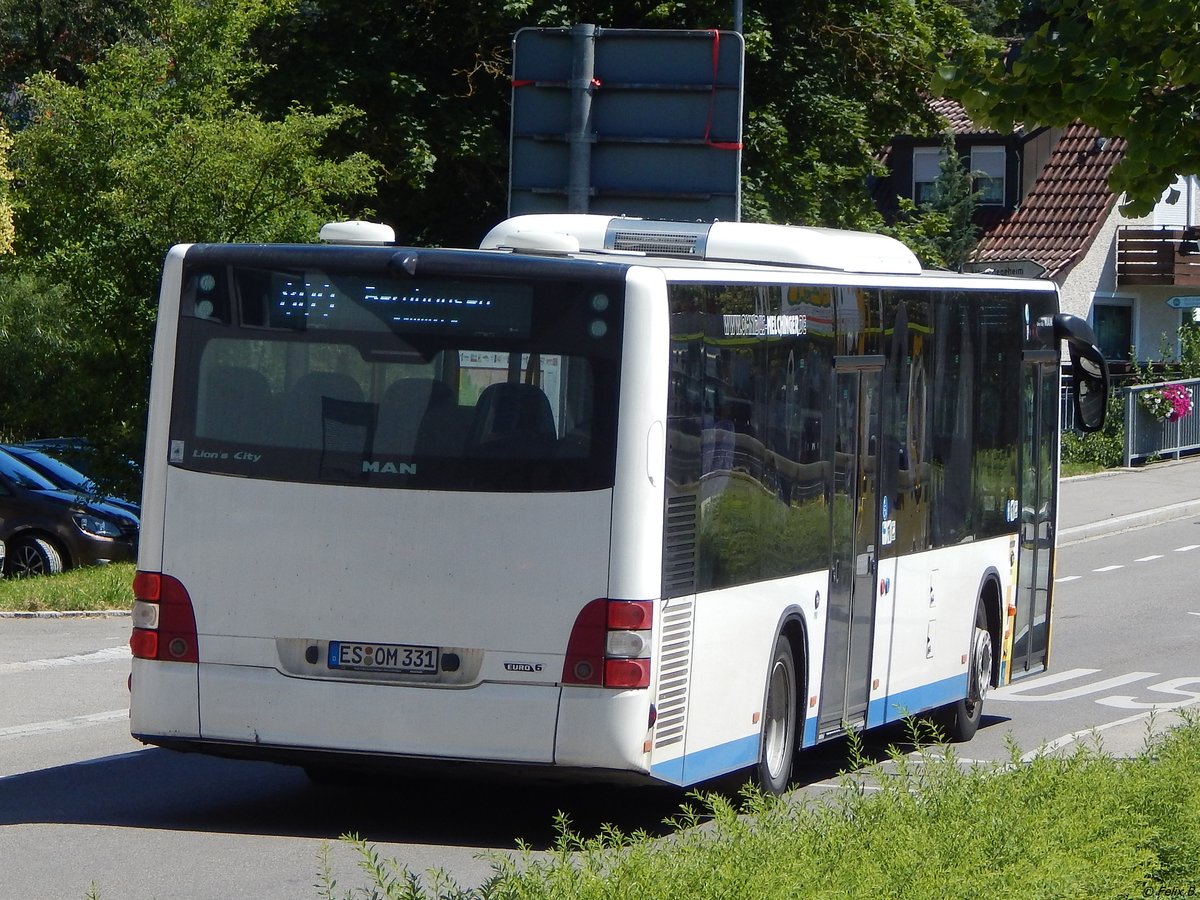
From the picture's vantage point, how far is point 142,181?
1911 cm

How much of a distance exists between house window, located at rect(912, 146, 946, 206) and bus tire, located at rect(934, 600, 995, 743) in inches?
1589

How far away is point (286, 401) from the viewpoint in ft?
27.3

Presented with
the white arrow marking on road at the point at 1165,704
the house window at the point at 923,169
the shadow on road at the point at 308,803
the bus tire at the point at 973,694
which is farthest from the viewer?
the house window at the point at 923,169

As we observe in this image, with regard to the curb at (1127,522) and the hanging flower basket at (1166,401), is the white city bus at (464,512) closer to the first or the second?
the curb at (1127,522)

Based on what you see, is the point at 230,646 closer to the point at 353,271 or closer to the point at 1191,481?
the point at 353,271

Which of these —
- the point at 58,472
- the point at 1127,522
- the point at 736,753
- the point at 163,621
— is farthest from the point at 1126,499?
the point at 163,621

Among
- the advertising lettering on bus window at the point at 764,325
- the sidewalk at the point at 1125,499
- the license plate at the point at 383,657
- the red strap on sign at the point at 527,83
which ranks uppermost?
the red strap on sign at the point at 527,83

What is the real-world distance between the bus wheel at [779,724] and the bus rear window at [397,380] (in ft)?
6.07

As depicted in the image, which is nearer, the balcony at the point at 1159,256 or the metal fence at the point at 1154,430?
the metal fence at the point at 1154,430

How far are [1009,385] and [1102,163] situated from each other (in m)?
36.0

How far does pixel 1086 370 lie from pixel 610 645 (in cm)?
639

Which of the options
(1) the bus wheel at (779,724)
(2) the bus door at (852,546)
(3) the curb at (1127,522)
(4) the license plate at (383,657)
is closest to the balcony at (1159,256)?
(3) the curb at (1127,522)

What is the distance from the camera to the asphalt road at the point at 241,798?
24.9ft

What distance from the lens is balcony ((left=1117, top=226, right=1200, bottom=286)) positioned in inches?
1817
